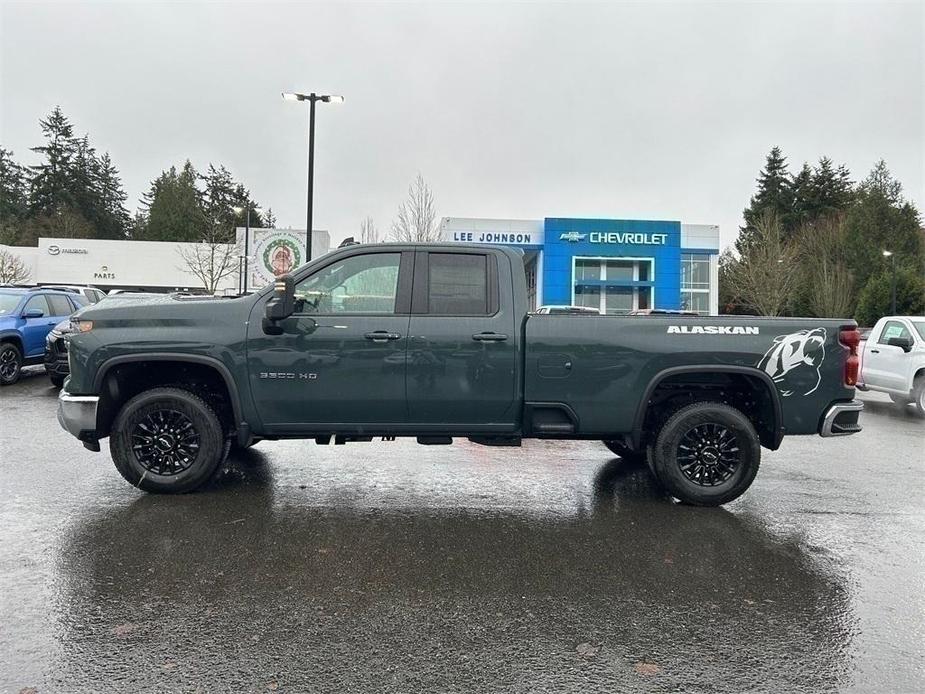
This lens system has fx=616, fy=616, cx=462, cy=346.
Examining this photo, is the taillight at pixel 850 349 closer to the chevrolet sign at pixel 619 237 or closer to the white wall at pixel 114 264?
the chevrolet sign at pixel 619 237

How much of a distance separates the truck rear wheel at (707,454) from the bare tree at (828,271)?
150ft

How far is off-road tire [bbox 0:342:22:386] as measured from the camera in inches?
463

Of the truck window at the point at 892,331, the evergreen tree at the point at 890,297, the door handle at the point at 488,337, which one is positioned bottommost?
the door handle at the point at 488,337

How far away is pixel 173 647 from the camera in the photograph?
2.88 metres

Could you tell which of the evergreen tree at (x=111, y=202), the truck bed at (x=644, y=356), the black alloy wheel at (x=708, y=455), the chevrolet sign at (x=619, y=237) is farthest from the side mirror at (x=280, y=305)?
the evergreen tree at (x=111, y=202)

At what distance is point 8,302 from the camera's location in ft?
40.8

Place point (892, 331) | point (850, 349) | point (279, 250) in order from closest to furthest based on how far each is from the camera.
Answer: point (850, 349)
point (892, 331)
point (279, 250)

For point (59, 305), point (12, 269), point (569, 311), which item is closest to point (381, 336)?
point (569, 311)

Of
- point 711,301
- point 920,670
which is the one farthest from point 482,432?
point 711,301

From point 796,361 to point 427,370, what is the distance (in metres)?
2.98

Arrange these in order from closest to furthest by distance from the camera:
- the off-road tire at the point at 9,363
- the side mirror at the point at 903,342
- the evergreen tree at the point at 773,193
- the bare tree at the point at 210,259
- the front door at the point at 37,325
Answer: the side mirror at the point at 903,342 < the off-road tire at the point at 9,363 < the front door at the point at 37,325 < the bare tree at the point at 210,259 < the evergreen tree at the point at 773,193

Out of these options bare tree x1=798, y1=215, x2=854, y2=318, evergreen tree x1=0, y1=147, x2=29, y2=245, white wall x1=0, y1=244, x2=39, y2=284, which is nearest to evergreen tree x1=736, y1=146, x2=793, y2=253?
bare tree x1=798, y1=215, x2=854, y2=318

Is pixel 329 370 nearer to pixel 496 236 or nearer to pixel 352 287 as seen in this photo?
pixel 352 287

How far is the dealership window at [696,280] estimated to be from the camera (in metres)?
47.7
